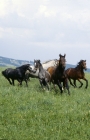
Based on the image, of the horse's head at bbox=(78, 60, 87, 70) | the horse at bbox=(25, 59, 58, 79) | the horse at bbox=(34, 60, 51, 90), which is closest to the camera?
the horse at bbox=(34, 60, 51, 90)

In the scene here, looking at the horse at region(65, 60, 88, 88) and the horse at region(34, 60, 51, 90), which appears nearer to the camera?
the horse at region(34, 60, 51, 90)

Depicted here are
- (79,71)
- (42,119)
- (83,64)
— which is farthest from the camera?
(79,71)

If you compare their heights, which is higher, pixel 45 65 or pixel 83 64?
pixel 83 64

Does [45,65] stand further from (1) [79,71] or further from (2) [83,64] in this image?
(2) [83,64]

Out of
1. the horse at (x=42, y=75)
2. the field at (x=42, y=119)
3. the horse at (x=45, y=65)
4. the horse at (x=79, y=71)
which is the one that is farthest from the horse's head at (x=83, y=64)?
the field at (x=42, y=119)

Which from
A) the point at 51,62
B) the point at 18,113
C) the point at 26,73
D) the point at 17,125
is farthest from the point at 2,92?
the point at 51,62

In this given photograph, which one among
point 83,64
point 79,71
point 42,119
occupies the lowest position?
Answer: point 42,119

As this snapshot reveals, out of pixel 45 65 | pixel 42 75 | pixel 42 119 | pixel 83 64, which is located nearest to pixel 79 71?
pixel 83 64

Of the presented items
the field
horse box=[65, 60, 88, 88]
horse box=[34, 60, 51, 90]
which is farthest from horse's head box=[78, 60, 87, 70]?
the field

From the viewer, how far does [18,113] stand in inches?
484

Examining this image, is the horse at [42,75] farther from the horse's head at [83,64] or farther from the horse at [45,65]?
the horse's head at [83,64]

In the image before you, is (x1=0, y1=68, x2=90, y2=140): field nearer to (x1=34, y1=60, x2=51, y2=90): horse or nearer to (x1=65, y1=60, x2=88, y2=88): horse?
(x1=34, y1=60, x2=51, y2=90): horse

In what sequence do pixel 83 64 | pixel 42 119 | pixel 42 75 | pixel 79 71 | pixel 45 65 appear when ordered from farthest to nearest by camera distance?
pixel 45 65
pixel 79 71
pixel 83 64
pixel 42 75
pixel 42 119

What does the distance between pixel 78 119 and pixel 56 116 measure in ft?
3.20
